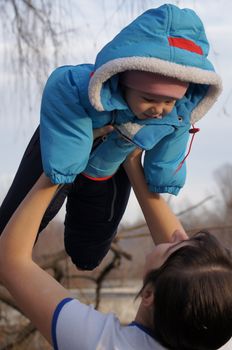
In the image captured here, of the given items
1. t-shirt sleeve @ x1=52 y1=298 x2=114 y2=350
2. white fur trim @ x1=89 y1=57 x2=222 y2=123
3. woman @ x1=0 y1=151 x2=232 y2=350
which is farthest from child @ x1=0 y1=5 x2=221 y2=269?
t-shirt sleeve @ x1=52 y1=298 x2=114 y2=350

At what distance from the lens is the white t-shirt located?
4.82 ft

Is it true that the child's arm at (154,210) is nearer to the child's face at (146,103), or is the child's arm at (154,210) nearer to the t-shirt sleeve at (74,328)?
the child's face at (146,103)

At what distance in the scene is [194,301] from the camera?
1402 mm

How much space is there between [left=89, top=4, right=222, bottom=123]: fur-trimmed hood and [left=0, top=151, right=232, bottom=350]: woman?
1.09ft

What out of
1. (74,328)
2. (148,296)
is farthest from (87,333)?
(148,296)

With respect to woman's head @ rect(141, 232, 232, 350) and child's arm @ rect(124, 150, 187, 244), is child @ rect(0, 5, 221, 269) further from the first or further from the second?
woman's head @ rect(141, 232, 232, 350)

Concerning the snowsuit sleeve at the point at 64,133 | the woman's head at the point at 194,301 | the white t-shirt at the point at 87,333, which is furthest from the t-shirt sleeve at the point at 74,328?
the snowsuit sleeve at the point at 64,133

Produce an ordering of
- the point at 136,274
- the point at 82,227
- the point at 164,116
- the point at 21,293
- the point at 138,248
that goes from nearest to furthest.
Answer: the point at 21,293, the point at 164,116, the point at 82,227, the point at 138,248, the point at 136,274

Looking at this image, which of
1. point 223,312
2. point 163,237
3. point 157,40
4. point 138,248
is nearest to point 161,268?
point 223,312

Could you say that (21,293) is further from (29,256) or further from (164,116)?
(164,116)

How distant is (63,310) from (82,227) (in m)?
0.64

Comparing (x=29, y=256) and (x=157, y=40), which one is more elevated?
(x=157, y=40)

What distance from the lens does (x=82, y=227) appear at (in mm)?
2109

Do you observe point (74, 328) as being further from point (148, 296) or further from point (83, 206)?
point (83, 206)
